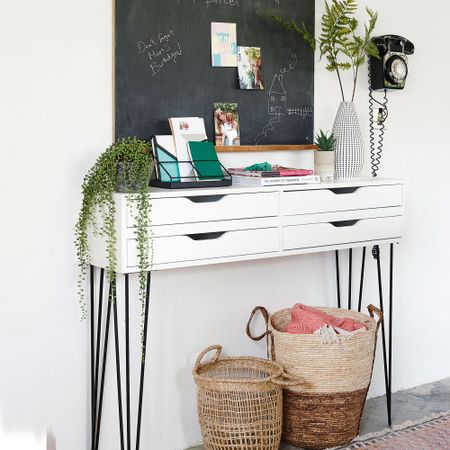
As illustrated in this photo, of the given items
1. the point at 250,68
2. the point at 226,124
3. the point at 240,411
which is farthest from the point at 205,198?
the point at 240,411

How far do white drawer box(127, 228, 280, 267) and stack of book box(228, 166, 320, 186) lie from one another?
0.17 m

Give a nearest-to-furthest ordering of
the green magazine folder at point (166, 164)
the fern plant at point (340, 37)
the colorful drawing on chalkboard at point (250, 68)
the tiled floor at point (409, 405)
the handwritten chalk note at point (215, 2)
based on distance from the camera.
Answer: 1. the green magazine folder at point (166, 164)
2. the handwritten chalk note at point (215, 2)
3. the colorful drawing on chalkboard at point (250, 68)
4. the fern plant at point (340, 37)
5. the tiled floor at point (409, 405)

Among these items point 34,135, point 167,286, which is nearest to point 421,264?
point 167,286

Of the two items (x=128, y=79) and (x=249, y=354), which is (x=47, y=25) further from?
(x=249, y=354)

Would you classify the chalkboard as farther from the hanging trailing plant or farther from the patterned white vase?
the hanging trailing plant

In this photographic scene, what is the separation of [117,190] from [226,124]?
64cm

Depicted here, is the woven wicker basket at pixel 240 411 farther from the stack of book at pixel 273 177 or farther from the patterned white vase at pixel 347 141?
the patterned white vase at pixel 347 141

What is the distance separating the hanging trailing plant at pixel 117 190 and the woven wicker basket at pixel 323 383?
2.32ft

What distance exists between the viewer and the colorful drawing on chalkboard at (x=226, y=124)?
3.03 metres

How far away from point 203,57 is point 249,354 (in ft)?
3.96

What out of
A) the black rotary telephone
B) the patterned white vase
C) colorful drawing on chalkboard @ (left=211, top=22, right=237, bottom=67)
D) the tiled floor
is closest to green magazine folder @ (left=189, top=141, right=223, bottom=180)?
colorful drawing on chalkboard @ (left=211, top=22, right=237, bottom=67)

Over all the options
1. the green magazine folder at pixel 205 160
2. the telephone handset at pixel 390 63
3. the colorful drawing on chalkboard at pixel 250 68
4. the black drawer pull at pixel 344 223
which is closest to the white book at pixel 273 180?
the green magazine folder at pixel 205 160

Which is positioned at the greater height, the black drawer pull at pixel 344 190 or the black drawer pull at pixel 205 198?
the black drawer pull at pixel 344 190

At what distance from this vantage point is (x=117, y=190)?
8.49 feet
